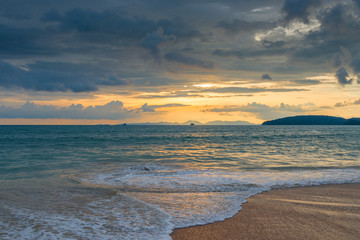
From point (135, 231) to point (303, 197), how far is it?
692cm

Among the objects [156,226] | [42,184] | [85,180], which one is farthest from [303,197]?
[42,184]

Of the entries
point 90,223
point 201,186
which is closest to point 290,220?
point 201,186

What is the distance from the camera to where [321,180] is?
13.8 m

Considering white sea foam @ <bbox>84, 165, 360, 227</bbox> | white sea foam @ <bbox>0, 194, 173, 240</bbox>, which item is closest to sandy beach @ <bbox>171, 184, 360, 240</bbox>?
white sea foam @ <bbox>84, 165, 360, 227</bbox>

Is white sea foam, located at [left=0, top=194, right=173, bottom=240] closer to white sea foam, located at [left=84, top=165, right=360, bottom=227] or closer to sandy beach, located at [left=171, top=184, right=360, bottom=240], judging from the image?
white sea foam, located at [left=84, top=165, right=360, bottom=227]

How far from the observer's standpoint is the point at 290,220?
733 centimetres

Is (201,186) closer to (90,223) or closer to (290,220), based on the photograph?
(290,220)

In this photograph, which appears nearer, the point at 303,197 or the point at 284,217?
the point at 284,217

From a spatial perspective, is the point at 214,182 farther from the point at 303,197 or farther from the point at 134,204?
the point at 134,204

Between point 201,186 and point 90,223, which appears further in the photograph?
point 201,186

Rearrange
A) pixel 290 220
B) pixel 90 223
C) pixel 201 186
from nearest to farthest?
1. pixel 90 223
2. pixel 290 220
3. pixel 201 186

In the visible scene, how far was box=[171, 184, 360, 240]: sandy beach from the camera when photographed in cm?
638

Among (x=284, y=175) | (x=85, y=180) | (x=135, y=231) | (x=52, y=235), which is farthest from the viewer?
(x=284, y=175)

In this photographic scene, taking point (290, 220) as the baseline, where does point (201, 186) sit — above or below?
below
